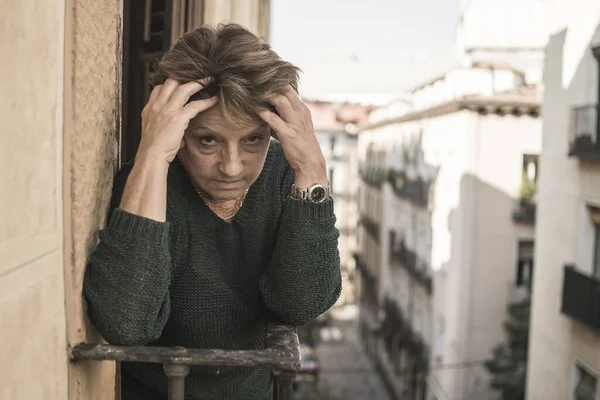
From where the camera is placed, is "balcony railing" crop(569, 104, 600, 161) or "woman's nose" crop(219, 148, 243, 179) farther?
"balcony railing" crop(569, 104, 600, 161)

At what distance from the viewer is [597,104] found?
10273 mm

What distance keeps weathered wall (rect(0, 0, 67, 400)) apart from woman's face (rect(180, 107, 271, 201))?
32 cm

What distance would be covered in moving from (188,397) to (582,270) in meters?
10.4

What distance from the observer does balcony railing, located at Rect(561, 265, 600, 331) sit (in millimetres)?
10125

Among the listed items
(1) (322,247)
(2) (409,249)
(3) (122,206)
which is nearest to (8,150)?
(3) (122,206)

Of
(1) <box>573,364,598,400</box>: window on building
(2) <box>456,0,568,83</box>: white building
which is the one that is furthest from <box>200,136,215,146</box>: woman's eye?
(2) <box>456,0,568,83</box>: white building

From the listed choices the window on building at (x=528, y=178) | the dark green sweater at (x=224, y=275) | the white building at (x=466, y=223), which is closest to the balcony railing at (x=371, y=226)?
the white building at (x=466, y=223)

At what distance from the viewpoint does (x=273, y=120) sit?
1.44 metres

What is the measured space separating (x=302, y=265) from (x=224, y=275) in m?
0.20

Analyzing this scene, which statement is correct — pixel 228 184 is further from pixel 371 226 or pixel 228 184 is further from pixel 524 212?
pixel 371 226

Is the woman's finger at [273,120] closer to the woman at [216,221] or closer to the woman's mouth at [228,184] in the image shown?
the woman at [216,221]

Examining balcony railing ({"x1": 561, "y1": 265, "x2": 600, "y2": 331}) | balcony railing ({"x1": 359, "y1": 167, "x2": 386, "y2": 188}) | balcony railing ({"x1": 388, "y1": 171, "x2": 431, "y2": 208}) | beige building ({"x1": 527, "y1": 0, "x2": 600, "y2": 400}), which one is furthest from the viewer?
balcony railing ({"x1": 359, "y1": 167, "x2": 386, "y2": 188})

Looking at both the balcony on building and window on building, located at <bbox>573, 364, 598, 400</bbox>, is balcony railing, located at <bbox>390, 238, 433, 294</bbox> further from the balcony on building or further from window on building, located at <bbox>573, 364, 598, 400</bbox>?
window on building, located at <bbox>573, 364, 598, 400</bbox>

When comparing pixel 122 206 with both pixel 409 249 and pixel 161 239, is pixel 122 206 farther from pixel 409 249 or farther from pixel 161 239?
pixel 409 249
